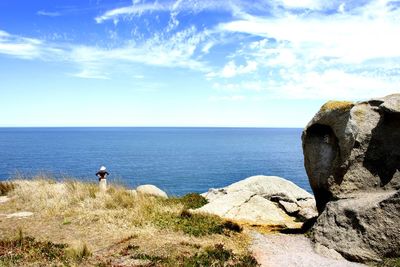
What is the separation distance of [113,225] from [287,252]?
7.87m

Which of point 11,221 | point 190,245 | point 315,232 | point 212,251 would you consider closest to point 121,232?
point 190,245

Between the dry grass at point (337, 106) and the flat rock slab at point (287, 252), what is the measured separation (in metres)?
5.93

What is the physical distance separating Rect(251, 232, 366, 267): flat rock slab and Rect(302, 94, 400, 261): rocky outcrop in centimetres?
85

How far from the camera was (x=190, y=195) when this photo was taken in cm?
2708

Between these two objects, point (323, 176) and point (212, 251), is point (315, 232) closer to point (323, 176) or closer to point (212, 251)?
point (323, 176)

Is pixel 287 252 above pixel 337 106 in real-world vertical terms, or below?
below

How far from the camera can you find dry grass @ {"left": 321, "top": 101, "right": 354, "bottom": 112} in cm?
1780

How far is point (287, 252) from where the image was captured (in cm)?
1571

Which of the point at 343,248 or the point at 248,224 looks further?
the point at 248,224

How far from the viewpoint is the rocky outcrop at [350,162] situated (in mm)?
16203

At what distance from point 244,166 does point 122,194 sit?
85743 mm

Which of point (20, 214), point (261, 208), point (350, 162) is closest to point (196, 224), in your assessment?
point (261, 208)

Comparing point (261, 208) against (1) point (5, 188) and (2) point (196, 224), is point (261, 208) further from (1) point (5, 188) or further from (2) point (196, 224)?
(1) point (5, 188)

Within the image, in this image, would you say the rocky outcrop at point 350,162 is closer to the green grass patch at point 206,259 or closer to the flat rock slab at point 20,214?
the green grass patch at point 206,259
